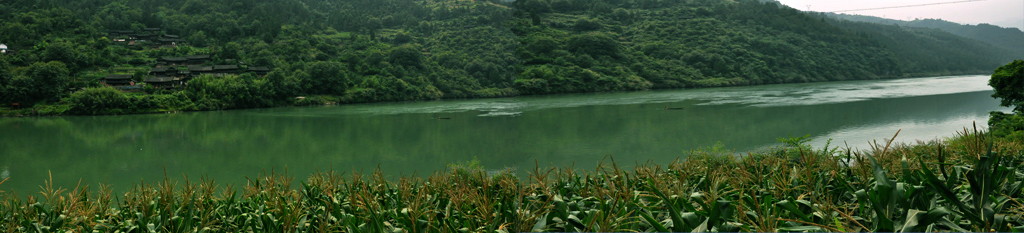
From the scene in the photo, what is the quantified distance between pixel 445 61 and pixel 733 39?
38176 mm

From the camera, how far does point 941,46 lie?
7769cm

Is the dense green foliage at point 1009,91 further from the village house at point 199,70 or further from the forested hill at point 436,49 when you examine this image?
the village house at point 199,70

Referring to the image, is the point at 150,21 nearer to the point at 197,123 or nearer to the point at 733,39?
the point at 197,123

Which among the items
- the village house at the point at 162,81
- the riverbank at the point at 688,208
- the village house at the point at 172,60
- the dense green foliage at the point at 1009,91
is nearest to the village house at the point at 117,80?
the village house at the point at 162,81

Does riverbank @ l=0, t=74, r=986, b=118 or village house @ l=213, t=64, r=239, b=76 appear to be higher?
village house @ l=213, t=64, r=239, b=76

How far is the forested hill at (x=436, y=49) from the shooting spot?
4075cm

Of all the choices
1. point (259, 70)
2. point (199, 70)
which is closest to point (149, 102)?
point (199, 70)

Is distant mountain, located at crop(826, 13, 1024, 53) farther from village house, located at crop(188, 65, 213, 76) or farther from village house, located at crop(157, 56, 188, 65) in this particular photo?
village house, located at crop(157, 56, 188, 65)

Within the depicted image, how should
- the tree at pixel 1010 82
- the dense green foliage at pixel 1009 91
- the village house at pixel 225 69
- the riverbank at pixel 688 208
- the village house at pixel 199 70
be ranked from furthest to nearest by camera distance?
1. the village house at pixel 225 69
2. the village house at pixel 199 70
3. the tree at pixel 1010 82
4. the dense green foliage at pixel 1009 91
5. the riverbank at pixel 688 208

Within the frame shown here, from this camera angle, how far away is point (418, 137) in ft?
64.3

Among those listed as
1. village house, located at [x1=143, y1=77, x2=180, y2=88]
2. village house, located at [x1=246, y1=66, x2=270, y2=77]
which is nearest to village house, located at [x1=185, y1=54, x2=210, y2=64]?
village house, located at [x1=246, y1=66, x2=270, y2=77]

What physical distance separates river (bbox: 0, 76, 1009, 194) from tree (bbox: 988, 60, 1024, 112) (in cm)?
329

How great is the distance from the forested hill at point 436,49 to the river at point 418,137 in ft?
37.6

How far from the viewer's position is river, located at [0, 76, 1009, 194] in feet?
44.4
